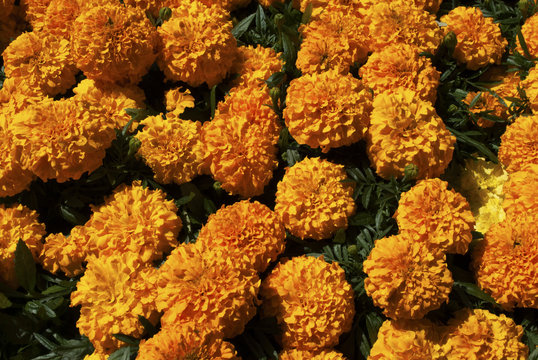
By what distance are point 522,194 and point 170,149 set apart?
159 centimetres

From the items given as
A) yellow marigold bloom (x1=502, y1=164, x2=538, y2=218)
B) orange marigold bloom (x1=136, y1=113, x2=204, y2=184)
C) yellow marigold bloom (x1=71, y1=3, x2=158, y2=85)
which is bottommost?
yellow marigold bloom (x1=502, y1=164, x2=538, y2=218)

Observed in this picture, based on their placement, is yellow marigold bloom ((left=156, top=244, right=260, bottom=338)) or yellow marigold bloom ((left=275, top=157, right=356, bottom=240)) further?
yellow marigold bloom ((left=275, top=157, right=356, bottom=240))

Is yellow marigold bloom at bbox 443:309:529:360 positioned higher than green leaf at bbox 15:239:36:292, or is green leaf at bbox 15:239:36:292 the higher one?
green leaf at bbox 15:239:36:292

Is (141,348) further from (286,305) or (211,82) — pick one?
(211,82)

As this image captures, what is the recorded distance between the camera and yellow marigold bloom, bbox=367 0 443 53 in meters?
2.79

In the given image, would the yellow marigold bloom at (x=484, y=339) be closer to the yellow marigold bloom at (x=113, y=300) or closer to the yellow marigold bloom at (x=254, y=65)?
the yellow marigold bloom at (x=113, y=300)

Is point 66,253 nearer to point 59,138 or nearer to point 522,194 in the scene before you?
point 59,138

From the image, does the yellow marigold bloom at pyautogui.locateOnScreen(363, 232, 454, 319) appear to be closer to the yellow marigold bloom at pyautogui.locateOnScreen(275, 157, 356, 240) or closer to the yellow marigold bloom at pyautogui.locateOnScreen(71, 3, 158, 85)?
the yellow marigold bloom at pyautogui.locateOnScreen(275, 157, 356, 240)

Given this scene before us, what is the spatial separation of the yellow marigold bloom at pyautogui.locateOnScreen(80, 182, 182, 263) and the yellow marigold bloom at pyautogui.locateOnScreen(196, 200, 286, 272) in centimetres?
17

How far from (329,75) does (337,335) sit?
1154 mm

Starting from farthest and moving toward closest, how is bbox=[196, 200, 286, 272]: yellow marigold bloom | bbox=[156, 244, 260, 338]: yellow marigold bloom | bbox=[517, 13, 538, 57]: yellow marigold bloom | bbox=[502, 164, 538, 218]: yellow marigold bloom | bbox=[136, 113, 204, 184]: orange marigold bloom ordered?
bbox=[517, 13, 538, 57]: yellow marigold bloom < bbox=[136, 113, 204, 184]: orange marigold bloom < bbox=[502, 164, 538, 218]: yellow marigold bloom < bbox=[196, 200, 286, 272]: yellow marigold bloom < bbox=[156, 244, 260, 338]: yellow marigold bloom

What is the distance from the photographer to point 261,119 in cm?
260

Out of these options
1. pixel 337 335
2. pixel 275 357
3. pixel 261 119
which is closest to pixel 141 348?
pixel 275 357

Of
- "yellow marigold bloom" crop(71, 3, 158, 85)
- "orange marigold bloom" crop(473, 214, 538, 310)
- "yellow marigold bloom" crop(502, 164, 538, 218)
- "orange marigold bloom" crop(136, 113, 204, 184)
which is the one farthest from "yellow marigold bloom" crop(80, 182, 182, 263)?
"yellow marigold bloom" crop(502, 164, 538, 218)
